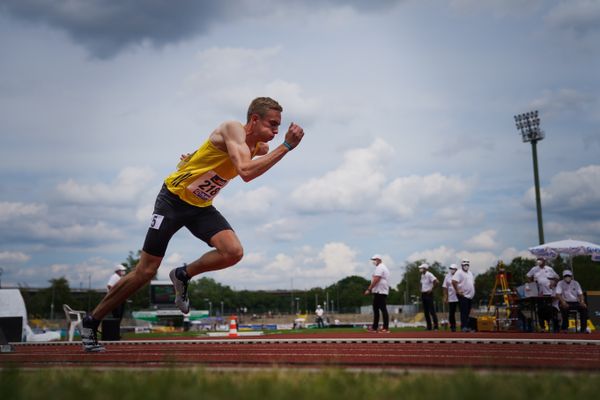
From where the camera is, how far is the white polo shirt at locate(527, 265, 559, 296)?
18.6 meters

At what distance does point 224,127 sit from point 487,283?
3737 inches

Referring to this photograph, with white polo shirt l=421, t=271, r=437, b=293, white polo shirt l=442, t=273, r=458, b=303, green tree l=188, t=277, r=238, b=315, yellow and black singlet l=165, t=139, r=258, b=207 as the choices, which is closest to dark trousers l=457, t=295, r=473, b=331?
white polo shirt l=442, t=273, r=458, b=303

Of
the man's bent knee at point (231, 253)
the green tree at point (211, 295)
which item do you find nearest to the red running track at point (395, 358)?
the man's bent knee at point (231, 253)

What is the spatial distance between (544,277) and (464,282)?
92.4 inches

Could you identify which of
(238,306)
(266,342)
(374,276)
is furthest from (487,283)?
(266,342)

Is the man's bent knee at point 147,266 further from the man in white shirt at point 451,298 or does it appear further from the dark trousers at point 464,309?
the man in white shirt at point 451,298

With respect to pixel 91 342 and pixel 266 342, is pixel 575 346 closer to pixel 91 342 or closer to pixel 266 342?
pixel 266 342

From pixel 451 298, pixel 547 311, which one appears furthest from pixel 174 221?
pixel 547 311

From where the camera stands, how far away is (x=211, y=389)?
132 inches

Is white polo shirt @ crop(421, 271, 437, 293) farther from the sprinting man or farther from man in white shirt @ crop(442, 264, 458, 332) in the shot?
the sprinting man

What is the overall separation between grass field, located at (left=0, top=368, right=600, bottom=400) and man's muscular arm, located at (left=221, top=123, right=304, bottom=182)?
7.68ft

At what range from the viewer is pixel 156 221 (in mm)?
6863

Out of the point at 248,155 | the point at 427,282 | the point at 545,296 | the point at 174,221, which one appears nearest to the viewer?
the point at 248,155

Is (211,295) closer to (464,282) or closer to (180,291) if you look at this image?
(464,282)
